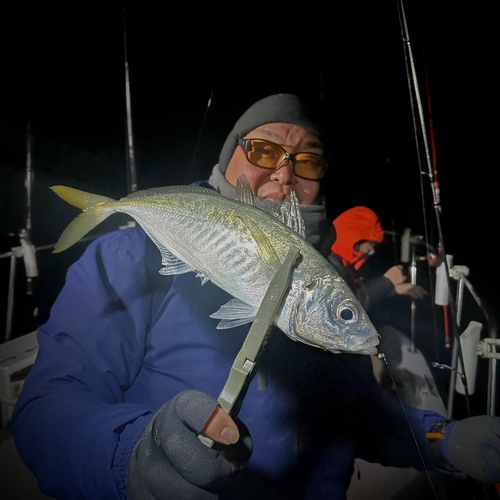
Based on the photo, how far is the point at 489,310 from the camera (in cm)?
187

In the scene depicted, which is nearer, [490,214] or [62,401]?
[62,401]

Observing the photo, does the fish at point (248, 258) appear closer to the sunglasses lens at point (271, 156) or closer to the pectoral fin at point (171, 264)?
the pectoral fin at point (171, 264)

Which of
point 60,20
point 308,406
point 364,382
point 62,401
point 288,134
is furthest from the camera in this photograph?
point 60,20

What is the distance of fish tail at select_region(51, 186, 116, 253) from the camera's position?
0.86 metres

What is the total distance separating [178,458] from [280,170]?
99 cm

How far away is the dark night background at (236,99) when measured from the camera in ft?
25.5

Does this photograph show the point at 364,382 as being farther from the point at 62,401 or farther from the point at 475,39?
the point at 475,39

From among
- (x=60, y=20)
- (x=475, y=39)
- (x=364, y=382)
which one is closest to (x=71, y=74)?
(x=60, y=20)

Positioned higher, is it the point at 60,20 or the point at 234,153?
the point at 60,20

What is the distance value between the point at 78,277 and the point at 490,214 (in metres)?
14.9

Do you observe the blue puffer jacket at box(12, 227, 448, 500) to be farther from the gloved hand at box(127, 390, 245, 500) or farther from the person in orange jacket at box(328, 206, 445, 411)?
the person in orange jacket at box(328, 206, 445, 411)

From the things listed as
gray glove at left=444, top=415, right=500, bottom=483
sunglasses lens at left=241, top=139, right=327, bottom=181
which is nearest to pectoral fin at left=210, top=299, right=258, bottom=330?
sunglasses lens at left=241, top=139, right=327, bottom=181

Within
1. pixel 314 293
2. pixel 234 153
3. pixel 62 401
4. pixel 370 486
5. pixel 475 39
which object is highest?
pixel 475 39

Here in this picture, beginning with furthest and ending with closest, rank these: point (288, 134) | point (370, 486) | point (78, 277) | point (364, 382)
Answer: point (370, 486) < point (364, 382) < point (288, 134) < point (78, 277)
